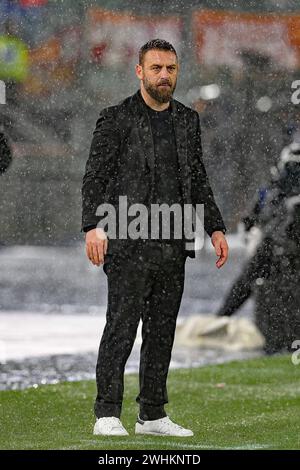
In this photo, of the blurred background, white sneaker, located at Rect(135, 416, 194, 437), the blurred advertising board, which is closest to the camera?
white sneaker, located at Rect(135, 416, 194, 437)

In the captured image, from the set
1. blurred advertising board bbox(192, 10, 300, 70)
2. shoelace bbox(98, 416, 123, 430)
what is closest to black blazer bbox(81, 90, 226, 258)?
shoelace bbox(98, 416, 123, 430)

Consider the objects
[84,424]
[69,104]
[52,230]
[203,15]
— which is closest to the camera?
[84,424]

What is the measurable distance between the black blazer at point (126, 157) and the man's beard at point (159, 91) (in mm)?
101

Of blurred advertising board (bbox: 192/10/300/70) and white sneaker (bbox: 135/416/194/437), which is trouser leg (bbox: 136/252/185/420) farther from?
blurred advertising board (bbox: 192/10/300/70)

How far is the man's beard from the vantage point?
21.2ft

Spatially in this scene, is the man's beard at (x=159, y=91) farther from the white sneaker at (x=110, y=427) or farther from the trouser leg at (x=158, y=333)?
the white sneaker at (x=110, y=427)

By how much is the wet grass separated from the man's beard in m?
1.45

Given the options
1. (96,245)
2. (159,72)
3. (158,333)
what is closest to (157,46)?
(159,72)

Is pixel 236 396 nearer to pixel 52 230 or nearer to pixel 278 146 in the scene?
pixel 278 146

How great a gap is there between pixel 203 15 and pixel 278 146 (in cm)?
250

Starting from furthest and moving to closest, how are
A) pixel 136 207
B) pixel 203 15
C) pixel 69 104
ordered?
pixel 69 104
pixel 203 15
pixel 136 207

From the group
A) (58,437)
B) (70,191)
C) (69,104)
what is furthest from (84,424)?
(70,191)

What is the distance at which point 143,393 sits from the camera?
6.80m

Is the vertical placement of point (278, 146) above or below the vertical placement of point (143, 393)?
above
